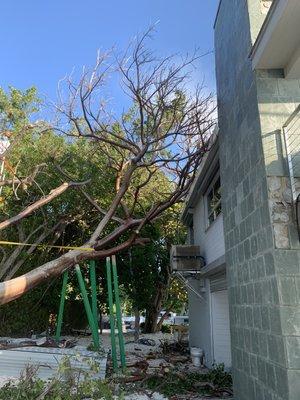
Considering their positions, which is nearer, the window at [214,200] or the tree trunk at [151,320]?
the window at [214,200]

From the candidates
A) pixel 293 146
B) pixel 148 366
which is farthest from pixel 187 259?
pixel 293 146

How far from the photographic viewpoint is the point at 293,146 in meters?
5.45

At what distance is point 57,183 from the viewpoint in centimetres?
1778

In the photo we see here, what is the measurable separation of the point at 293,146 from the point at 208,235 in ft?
23.1

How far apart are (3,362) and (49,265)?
3.00m

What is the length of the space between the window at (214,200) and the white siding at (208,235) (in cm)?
35

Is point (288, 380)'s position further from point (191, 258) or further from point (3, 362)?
point (191, 258)

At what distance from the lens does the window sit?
1104cm

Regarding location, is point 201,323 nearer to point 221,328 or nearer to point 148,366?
point 221,328

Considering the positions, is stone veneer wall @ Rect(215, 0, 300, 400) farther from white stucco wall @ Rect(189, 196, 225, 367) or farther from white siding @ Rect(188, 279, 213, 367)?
white siding @ Rect(188, 279, 213, 367)

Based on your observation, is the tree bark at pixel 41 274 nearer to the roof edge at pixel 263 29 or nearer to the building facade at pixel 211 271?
the building facade at pixel 211 271

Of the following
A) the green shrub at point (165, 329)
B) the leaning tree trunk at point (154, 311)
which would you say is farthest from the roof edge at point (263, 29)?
the green shrub at point (165, 329)

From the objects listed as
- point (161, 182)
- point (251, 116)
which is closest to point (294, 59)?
point (251, 116)

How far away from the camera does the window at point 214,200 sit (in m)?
11.0
